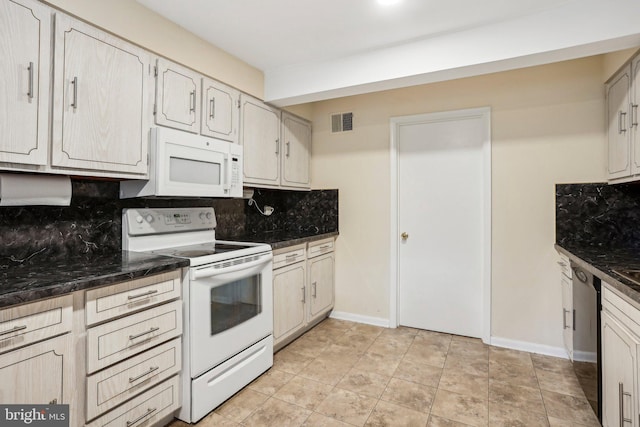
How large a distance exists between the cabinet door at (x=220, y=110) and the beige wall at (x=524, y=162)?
4.70 feet

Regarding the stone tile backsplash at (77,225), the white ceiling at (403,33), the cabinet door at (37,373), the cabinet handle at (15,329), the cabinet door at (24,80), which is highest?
the white ceiling at (403,33)

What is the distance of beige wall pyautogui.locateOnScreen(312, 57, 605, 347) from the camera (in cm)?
258

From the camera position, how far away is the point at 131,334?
5.13 feet

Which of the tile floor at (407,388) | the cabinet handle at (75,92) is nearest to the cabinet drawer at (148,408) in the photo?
the tile floor at (407,388)

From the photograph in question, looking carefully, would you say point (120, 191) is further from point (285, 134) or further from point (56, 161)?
point (285, 134)

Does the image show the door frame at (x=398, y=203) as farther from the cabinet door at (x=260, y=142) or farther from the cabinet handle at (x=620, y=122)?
the cabinet door at (x=260, y=142)

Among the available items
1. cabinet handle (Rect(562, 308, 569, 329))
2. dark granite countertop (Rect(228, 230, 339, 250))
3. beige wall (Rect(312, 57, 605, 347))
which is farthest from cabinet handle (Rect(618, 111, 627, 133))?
dark granite countertop (Rect(228, 230, 339, 250))

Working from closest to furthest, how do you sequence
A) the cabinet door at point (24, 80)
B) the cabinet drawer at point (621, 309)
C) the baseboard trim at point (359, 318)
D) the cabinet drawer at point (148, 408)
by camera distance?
the cabinet drawer at point (621, 309) < the cabinet door at point (24, 80) < the cabinet drawer at point (148, 408) < the baseboard trim at point (359, 318)

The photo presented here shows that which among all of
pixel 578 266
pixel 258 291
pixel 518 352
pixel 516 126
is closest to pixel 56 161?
pixel 258 291

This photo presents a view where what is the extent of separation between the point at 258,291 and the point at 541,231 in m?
2.30

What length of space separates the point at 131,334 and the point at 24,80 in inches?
47.7

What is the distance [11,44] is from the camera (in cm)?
140

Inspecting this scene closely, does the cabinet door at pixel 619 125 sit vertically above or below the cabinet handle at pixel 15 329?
above

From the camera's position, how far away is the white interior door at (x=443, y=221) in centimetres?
298
